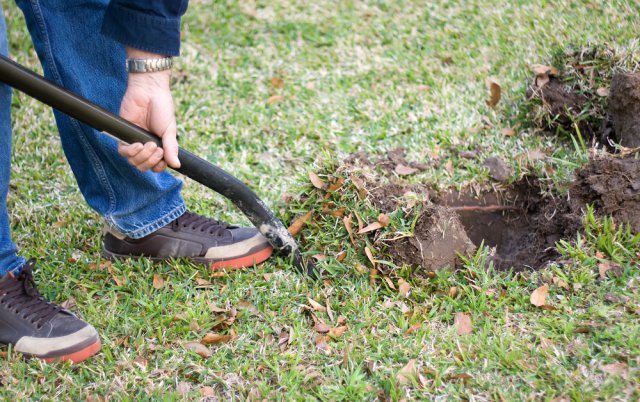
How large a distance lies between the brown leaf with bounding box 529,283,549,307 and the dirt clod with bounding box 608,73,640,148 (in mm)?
974

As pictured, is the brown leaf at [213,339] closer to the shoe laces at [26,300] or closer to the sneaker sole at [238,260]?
the sneaker sole at [238,260]

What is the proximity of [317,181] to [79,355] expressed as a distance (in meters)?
1.25

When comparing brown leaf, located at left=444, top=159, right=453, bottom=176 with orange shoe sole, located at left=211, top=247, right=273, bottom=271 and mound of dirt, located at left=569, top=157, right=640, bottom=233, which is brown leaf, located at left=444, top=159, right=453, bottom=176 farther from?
orange shoe sole, located at left=211, top=247, right=273, bottom=271

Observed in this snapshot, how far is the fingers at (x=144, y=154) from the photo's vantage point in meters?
2.24

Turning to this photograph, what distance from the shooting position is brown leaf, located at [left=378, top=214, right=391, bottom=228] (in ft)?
8.98

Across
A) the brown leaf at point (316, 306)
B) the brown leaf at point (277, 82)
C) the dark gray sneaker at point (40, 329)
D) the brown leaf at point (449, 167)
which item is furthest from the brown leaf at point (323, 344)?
the brown leaf at point (277, 82)

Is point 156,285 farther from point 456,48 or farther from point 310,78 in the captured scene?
point 456,48

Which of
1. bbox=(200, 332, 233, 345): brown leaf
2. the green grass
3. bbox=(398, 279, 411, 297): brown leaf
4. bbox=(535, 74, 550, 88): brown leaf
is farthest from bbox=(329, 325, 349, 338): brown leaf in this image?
bbox=(535, 74, 550, 88): brown leaf

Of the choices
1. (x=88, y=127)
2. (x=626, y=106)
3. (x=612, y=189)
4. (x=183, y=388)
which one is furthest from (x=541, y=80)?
(x=183, y=388)

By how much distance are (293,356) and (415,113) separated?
2.06 metres

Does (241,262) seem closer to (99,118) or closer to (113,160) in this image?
(113,160)

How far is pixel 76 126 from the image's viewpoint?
2.54 metres

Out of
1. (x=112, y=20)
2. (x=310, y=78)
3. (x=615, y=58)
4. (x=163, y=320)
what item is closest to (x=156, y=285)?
(x=163, y=320)

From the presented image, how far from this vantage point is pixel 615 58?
3400mm
